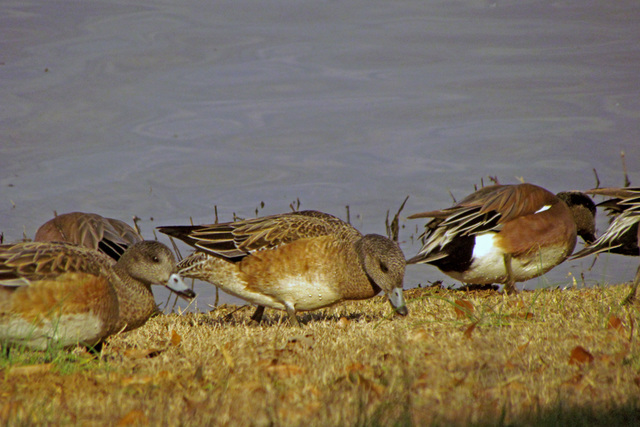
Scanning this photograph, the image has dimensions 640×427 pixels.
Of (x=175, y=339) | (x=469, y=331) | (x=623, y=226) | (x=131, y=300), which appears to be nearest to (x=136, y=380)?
(x=131, y=300)

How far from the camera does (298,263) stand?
5531 millimetres

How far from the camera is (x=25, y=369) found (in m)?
3.45

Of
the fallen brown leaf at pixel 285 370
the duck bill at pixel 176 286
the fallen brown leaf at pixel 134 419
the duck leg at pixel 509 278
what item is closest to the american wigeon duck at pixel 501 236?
the duck leg at pixel 509 278

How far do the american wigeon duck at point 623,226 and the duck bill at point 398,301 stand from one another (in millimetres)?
1539

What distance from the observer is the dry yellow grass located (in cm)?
284

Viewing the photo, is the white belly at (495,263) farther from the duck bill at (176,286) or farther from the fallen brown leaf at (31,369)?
the fallen brown leaf at (31,369)

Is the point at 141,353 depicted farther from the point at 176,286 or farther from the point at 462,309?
the point at 462,309

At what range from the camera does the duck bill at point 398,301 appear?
506cm

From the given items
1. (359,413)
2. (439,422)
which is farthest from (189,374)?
(439,422)

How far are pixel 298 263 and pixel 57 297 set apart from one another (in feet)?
7.15

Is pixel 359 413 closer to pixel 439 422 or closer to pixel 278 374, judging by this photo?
pixel 439 422

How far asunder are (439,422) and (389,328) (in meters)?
2.15

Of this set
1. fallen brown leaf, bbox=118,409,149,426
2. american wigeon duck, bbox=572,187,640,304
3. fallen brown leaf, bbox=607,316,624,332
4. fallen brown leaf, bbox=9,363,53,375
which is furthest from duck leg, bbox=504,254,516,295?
fallen brown leaf, bbox=118,409,149,426

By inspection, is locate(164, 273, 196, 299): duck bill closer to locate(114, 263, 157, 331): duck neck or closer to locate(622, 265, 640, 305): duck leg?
locate(114, 263, 157, 331): duck neck
